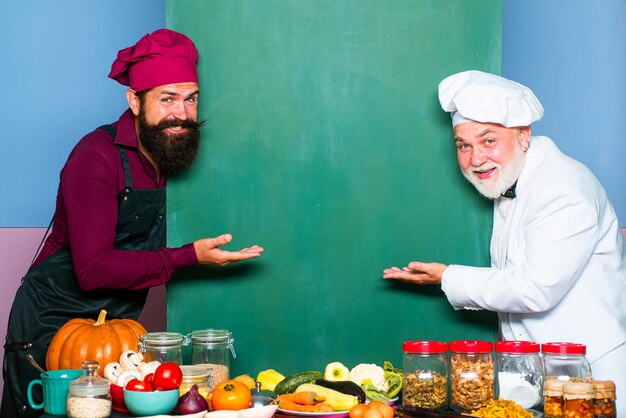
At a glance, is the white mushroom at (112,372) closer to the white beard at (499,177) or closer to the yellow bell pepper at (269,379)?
the yellow bell pepper at (269,379)

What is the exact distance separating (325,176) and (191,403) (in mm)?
1016

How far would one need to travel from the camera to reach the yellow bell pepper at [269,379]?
2617 millimetres

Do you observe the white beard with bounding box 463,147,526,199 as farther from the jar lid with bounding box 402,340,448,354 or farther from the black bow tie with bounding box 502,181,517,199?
the jar lid with bounding box 402,340,448,354

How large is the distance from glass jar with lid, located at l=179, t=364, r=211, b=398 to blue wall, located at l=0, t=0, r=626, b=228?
6.82ft

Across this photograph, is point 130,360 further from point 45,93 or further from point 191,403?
point 45,93

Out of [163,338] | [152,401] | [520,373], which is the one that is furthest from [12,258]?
[520,373]

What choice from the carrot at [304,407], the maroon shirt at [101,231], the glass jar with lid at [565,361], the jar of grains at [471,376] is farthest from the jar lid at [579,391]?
the maroon shirt at [101,231]

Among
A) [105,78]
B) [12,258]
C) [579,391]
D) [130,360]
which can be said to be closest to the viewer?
[579,391]

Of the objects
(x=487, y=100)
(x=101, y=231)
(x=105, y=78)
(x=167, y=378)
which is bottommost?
(x=167, y=378)

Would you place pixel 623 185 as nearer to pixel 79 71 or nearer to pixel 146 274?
pixel 146 274

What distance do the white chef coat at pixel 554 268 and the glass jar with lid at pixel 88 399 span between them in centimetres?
116

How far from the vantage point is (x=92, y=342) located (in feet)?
8.40

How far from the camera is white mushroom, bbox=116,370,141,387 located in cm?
226

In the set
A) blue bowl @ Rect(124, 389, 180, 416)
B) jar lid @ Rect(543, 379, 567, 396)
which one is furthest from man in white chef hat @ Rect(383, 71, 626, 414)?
blue bowl @ Rect(124, 389, 180, 416)
